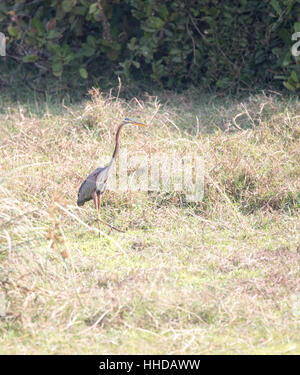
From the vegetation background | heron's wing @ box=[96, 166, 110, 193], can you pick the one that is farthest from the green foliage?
heron's wing @ box=[96, 166, 110, 193]

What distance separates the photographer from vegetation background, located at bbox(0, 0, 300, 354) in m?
3.34

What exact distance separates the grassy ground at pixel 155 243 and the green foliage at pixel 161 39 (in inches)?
30.5

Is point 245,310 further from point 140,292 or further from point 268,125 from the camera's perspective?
point 268,125

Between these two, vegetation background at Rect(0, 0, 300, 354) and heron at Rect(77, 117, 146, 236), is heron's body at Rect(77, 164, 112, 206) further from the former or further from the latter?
vegetation background at Rect(0, 0, 300, 354)

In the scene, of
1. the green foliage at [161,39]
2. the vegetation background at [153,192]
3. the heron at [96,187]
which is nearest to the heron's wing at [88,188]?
the heron at [96,187]

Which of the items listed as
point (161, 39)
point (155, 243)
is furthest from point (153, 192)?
point (161, 39)

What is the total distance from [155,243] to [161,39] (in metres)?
3.35

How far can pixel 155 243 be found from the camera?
14.1ft

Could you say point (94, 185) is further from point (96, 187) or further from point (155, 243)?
point (155, 243)

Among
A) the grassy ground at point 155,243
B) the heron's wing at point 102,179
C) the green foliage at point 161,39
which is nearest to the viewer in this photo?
the grassy ground at point 155,243

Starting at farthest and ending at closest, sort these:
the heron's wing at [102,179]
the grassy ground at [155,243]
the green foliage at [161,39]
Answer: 1. the green foliage at [161,39]
2. the heron's wing at [102,179]
3. the grassy ground at [155,243]

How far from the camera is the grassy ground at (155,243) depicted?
3.28 m

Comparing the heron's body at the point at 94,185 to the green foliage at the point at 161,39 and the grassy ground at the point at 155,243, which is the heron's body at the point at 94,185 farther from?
the green foliage at the point at 161,39

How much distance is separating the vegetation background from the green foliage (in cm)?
2
